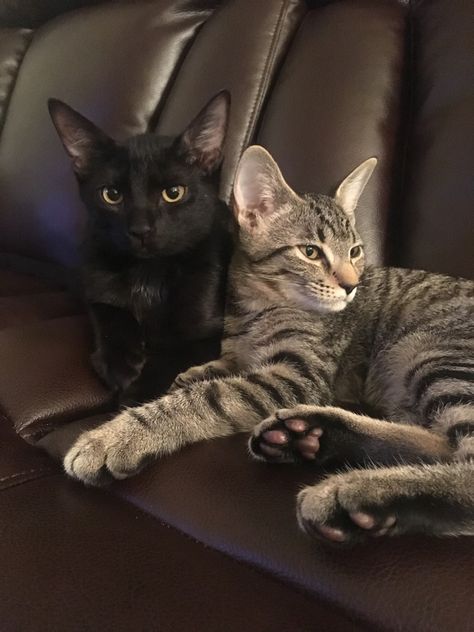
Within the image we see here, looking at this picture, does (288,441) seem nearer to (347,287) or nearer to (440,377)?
(440,377)

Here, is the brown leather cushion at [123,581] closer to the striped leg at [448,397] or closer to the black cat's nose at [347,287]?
the striped leg at [448,397]

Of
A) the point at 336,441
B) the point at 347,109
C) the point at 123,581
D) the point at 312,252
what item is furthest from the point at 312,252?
the point at 123,581

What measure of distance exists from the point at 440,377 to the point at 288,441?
12.4 inches

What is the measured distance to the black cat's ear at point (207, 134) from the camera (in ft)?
3.93

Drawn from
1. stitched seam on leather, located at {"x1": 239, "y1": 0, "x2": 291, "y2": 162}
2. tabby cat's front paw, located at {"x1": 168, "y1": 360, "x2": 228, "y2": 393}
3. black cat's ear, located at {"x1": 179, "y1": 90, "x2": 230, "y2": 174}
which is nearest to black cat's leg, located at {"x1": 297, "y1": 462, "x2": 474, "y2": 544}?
tabby cat's front paw, located at {"x1": 168, "y1": 360, "x2": 228, "y2": 393}

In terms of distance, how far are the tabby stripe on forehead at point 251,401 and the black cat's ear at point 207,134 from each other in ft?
1.77

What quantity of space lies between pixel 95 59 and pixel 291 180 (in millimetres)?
867

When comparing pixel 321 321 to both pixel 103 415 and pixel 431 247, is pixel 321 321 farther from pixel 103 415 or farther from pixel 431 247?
pixel 103 415

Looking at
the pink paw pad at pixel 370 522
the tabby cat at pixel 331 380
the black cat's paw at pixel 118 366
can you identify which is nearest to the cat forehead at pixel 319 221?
the tabby cat at pixel 331 380

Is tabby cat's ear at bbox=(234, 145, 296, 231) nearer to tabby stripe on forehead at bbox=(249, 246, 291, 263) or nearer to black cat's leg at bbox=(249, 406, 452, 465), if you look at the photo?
tabby stripe on forehead at bbox=(249, 246, 291, 263)

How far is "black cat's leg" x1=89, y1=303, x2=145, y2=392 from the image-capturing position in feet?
3.40

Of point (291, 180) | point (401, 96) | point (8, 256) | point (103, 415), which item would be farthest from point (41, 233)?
point (401, 96)

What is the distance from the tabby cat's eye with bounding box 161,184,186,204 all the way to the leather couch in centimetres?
28

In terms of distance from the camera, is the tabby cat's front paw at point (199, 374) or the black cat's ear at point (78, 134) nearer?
the tabby cat's front paw at point (199, 374)
